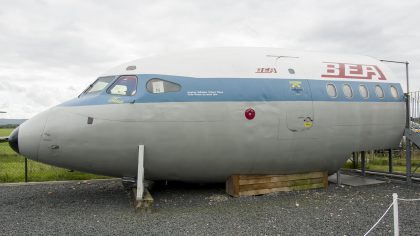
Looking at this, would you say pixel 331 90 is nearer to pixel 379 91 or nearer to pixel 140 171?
pixel 379 91

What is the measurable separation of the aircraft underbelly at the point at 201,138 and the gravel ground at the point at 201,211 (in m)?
0.87

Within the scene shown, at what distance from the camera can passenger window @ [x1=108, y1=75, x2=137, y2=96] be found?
9008mm

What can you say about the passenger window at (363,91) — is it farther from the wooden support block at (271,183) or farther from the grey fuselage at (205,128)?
the wooden support block at (271,183)

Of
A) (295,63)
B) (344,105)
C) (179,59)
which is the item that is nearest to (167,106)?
(179,59)

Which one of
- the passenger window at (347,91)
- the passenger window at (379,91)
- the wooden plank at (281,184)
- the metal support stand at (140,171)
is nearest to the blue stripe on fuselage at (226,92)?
the passenger window at (347,91)

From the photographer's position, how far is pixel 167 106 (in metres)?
8.85

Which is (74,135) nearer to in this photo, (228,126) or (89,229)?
(89,229)

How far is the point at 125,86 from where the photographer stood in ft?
29.9

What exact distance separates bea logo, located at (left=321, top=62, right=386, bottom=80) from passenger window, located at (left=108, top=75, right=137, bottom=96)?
5214mm

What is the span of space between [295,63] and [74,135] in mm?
6093

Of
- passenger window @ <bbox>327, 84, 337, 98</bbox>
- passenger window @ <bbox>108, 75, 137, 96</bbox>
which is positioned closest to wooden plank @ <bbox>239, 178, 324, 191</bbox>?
passenger window @ <bbox>327, 84, 337, 98</bbox>

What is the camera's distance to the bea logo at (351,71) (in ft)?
34.6

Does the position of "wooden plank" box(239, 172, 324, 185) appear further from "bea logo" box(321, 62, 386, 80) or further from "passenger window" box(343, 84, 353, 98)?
"bea logo" box(321, 62, 386, 80)

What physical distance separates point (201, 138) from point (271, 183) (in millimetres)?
2558
